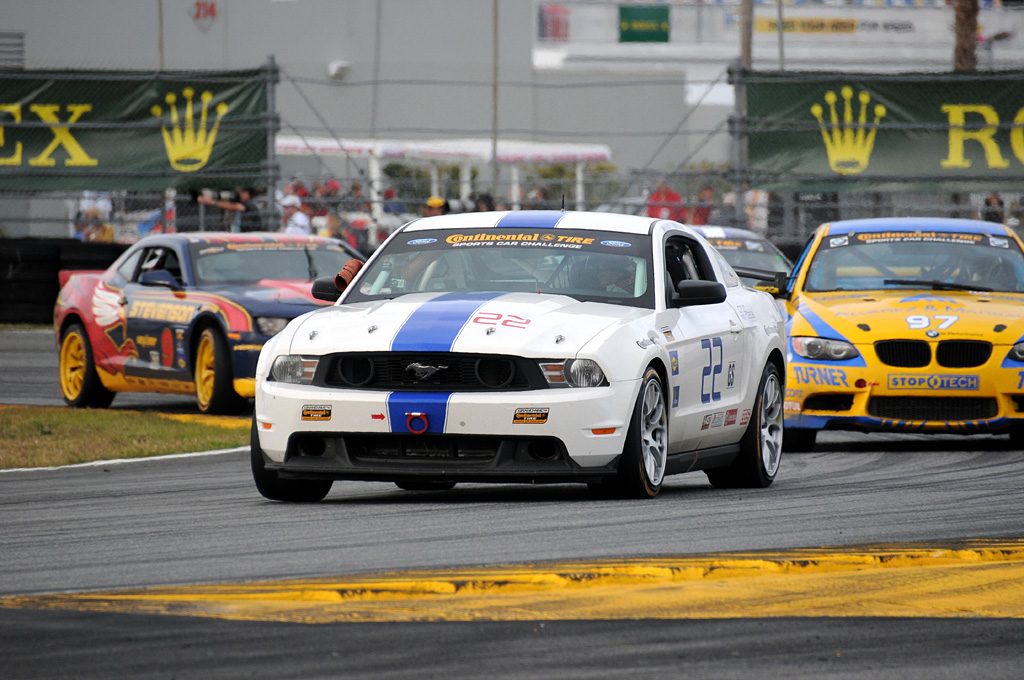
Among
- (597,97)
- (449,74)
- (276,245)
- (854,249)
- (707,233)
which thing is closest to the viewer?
(854,249)

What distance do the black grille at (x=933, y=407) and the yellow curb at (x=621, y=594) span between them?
4.85 metres

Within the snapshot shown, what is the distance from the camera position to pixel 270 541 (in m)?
6.52

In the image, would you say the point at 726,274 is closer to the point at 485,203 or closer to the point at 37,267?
the point at 485,203

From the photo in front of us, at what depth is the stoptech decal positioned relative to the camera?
426 inches

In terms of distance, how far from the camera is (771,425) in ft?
31.3

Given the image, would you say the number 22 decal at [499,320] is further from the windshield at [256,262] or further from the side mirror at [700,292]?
the windshield at [256,262]

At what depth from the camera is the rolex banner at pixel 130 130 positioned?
22.2 metres

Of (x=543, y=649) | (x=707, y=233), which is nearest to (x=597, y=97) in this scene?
(x=707, y=233)

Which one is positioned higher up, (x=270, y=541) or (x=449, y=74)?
(x=449, y=74)

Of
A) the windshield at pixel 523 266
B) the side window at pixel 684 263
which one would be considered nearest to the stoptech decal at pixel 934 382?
the side window at pixel 684 263

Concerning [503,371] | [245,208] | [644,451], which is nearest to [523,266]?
[503,371]

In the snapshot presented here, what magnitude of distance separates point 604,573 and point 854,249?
22.9 feet

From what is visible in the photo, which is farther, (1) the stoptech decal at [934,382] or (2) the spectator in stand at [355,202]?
(2) the spectator in stand at [355,202]

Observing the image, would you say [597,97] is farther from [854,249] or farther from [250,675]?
[250,675]
